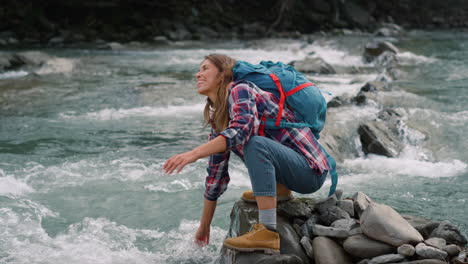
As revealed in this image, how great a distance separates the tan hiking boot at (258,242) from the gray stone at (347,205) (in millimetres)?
655

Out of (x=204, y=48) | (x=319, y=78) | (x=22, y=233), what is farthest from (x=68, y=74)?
(x=22, y=233)

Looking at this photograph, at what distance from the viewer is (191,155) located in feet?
9.75

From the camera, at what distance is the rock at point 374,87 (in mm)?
11453

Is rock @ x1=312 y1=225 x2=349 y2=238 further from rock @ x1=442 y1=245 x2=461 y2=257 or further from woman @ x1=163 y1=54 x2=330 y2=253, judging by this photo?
rock @ x1=442 y1=245 x2=461 y2=257

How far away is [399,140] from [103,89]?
702 cm

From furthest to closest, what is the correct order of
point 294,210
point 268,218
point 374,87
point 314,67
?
point 314,67 < point 374,87 < point 294,210 < point 268,218

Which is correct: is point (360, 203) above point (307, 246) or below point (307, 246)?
above

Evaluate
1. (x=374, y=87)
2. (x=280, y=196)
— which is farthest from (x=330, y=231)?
(x=374, y=87)

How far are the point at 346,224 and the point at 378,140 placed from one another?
4.13 m

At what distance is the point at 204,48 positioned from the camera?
22.7 meters

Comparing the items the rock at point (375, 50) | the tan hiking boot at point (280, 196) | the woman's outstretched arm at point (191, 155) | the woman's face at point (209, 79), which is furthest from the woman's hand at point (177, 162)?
the rock at point (375, 50)

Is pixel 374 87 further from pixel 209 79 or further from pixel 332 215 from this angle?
pixel 209 79

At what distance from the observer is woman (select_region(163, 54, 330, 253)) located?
3.12m

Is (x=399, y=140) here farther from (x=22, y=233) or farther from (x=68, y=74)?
(x=68, y=74)
